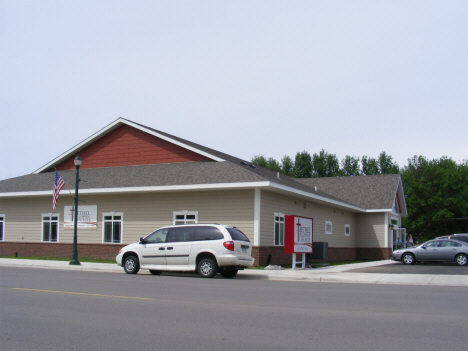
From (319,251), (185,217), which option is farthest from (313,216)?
(185,217)

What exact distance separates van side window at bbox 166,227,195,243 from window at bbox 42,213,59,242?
1261 cm

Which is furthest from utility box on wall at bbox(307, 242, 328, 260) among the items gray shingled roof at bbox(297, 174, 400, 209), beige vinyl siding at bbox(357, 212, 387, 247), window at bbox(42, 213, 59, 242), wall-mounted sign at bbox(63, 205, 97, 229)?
beige vinyl siding at bbox(357, 212, 387, 247)

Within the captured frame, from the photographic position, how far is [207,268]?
17.9 m

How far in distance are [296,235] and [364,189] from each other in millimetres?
20435

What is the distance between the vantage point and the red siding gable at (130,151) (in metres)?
28.6

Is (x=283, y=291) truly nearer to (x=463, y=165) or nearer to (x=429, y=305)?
(x=429, y=305)

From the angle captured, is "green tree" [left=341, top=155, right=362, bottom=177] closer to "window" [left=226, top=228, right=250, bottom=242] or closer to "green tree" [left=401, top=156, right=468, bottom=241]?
"green tree" [left=401, top=156, right=468, bottom=241]

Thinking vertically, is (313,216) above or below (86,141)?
below

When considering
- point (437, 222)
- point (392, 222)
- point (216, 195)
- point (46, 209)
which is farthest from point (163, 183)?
point (437, 222)

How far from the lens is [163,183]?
24.8 meters

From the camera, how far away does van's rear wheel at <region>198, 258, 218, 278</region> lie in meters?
17.7

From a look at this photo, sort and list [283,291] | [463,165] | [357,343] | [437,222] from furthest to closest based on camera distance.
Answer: [463,165] < [437,222] < [283,291] < [357,343]

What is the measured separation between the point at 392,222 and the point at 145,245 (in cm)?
2751

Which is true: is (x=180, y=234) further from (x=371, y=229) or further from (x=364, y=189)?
(x=364, y=189)
